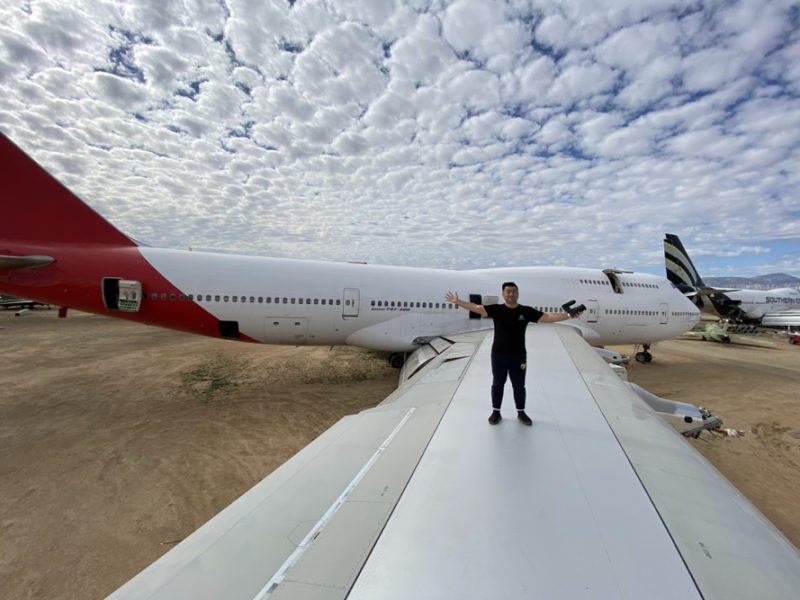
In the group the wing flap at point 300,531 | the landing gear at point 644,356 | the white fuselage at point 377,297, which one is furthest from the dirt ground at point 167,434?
the wing flap at point 300,531

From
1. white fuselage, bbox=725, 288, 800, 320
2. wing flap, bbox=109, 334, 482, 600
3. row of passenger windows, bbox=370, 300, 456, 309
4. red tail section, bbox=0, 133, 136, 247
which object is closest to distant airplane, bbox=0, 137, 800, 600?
wing flap, bbox=109, 334, 482, 600

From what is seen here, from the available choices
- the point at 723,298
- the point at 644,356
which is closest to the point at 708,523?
the point at 644,356

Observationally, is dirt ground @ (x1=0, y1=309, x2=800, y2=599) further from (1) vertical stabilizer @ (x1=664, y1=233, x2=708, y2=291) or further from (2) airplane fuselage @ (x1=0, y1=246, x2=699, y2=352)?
(1) vertical stabilizer @ (x1=664, y1=233, x2=708, y2=291)

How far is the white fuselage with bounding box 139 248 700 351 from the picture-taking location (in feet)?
30.3

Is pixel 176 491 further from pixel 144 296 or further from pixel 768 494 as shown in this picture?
pixel 768 494

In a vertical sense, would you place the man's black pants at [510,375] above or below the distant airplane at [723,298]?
below

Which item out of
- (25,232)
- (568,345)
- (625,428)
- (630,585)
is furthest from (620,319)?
(25,232)

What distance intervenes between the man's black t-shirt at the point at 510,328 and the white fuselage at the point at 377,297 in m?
6.80

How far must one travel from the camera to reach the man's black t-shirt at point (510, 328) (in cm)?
364

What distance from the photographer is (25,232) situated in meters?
8.31

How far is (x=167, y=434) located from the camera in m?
6.78

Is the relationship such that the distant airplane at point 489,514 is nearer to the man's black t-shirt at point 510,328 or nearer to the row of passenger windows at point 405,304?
the man's black t-shirt at point 510,328

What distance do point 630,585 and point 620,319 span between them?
12640 mm

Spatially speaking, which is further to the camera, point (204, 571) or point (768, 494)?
point (768, 494)
